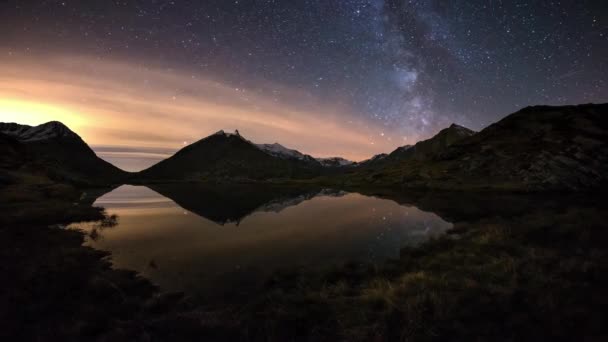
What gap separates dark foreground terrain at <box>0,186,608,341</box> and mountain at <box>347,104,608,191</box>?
95125mm

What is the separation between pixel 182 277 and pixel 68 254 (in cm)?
874

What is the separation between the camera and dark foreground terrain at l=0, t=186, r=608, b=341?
8562 mm

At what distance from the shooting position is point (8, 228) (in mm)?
24625

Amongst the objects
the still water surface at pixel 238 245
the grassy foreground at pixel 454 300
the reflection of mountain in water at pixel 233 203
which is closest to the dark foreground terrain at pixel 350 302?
the grassy foreground at pixel 454 300

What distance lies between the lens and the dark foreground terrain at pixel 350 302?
337 inches

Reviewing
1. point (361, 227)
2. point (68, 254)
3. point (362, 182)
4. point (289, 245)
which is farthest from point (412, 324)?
point (362, 182)

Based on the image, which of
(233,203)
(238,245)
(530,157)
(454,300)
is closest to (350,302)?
(454,300)

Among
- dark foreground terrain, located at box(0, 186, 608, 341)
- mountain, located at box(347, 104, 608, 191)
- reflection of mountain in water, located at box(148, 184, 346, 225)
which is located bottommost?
reflection of mountain in water, located at box(148, 184, 346, 225)

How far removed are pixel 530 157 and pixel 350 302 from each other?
435 feet

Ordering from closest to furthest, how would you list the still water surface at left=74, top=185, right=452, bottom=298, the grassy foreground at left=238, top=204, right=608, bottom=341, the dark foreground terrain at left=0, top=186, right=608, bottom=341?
the grassy foreground at left=238, top=204, right=608, bottom=341 < the dark foreground terrain at left=0, top=186, right=608, bottom=341 < the still water surface at left=74, top=185, right=452, bottom=298

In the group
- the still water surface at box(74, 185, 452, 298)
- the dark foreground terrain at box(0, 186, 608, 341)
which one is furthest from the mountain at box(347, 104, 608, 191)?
the dark foreground terrain at box(0, 186, 608, 341)

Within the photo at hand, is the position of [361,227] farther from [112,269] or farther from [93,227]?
[93,227]

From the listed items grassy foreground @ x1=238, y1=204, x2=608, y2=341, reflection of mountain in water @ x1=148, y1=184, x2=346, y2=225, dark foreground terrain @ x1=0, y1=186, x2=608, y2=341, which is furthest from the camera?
reflection of mountain in water @ x1=148, y1=184, x2=346, y2=225

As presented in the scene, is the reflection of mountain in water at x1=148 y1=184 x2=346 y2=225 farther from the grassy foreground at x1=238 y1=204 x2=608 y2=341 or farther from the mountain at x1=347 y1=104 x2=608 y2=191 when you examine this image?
the mountain at x1=347 y1=104 x2=608 y2=191
